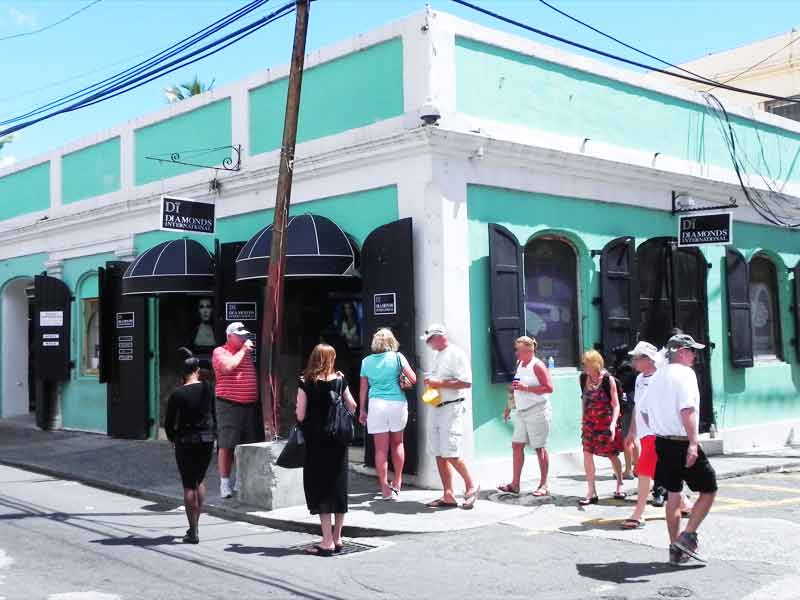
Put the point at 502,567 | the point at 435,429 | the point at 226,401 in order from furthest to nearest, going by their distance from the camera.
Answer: the point at 226,401
the point at 435,429
the point at 502,567

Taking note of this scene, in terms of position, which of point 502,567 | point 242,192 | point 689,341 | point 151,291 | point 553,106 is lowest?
point 502,567

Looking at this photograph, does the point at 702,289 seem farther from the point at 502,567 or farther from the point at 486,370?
the point at 502,567

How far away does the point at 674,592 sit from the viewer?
19.7 ft

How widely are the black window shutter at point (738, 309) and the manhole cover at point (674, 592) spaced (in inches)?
340

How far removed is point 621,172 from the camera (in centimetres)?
1248

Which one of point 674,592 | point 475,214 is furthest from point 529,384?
point 674,592

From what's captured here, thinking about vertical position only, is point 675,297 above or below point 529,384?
above

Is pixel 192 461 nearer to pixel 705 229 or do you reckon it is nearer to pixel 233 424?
pixel 233 424

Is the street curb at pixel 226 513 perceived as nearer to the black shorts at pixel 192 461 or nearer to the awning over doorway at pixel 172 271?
the black shorts at pixel 192 461

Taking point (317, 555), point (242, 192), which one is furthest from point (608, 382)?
point (242, 192)

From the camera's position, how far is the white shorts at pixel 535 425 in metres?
9.22

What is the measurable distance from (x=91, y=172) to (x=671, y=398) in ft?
42.5

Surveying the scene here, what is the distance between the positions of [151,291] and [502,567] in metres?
7.72

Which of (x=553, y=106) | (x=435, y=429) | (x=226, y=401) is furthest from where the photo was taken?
(x=553, y=106)
